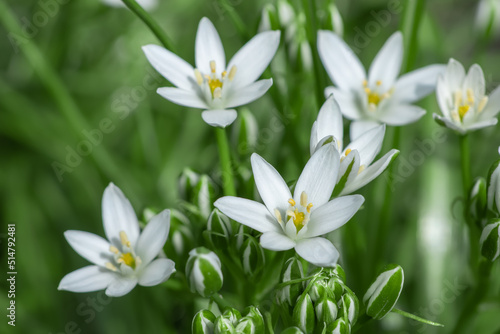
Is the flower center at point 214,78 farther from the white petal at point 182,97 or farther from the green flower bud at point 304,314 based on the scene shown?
the green flower bud at point 304,314

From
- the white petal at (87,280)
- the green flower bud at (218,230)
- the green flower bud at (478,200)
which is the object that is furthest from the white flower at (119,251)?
the green flower bud at (478,200)

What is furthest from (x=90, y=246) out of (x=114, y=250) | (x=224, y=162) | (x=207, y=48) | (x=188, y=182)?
(x=207, y=48)

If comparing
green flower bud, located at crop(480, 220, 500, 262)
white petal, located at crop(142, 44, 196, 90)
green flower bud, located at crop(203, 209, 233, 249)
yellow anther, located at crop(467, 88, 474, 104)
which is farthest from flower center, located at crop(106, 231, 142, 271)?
yellow anther, located at crop(467, 88, 474, 104)

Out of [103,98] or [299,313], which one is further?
[103,98]

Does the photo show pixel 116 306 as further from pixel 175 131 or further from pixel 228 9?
pixel 228 9

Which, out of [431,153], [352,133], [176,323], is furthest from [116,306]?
[431,153]

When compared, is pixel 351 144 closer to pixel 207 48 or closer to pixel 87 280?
pixel 207 48
